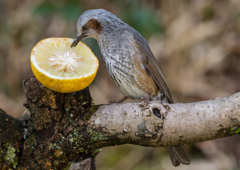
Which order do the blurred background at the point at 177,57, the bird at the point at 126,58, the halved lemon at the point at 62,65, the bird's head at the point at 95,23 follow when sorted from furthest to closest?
the blurred background at the point at 177,57
the bird's head at the point at 95,23
the bird at the point at 126,58
the halved lemon at the point at 62,65

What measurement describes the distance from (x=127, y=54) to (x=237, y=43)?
2923mm

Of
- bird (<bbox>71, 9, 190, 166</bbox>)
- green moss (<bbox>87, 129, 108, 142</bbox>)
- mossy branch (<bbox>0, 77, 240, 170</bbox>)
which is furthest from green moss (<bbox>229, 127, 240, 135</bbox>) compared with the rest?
green moss (<bbox>87, 129, 108, 142</bbox>)

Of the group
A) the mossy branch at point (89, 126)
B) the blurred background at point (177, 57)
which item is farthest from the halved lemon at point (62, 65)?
the blurred background at point (177, 57)

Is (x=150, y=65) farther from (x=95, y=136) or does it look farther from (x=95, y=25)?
(x=95, y=136)

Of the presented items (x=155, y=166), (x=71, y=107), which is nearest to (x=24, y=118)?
(x=71, y=107)

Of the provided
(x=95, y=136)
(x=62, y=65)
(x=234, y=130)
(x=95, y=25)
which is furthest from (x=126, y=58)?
(x=234, y=130)

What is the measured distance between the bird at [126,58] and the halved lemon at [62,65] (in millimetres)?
284

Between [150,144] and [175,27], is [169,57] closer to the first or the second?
[175,27]

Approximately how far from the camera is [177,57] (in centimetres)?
457

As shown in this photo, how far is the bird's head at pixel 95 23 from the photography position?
8.63 feet

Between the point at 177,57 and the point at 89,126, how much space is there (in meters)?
2.88

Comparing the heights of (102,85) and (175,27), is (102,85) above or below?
below

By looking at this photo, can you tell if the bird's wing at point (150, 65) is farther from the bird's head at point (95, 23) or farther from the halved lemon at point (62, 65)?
the halved lemon at point (62, 65)

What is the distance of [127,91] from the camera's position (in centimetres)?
263
